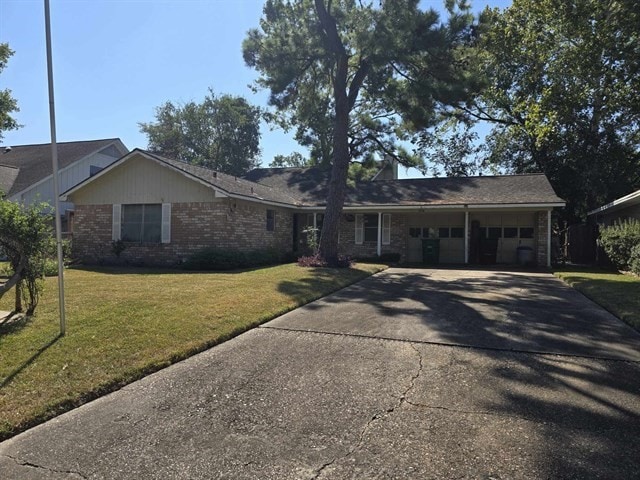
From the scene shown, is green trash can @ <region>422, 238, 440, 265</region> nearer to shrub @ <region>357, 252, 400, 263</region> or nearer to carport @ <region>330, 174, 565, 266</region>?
carport @ <region>330, 174, 565, 266</region>

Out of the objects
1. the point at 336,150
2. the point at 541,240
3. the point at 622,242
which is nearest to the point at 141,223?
the point at 336,150

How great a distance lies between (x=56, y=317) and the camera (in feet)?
21.5

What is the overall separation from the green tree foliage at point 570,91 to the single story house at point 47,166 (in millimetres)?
20760

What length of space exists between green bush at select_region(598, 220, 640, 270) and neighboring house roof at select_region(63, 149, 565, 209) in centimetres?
211

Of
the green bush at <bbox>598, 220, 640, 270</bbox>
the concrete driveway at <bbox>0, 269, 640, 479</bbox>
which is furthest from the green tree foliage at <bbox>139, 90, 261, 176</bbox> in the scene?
the concrete driveway at <bbox>0, 269, 640, 479</bbox>

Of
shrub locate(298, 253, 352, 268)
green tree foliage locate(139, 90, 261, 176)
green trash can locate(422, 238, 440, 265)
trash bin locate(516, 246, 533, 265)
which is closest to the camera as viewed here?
shrub locate(298, 253, 352, 268)

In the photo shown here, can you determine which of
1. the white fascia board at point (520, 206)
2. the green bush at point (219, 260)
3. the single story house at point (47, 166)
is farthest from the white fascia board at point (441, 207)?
the single story house at point (47, 166)

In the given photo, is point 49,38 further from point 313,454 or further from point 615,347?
point 615,347

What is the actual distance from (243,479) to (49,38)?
18.2ft

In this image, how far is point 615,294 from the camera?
9.52 meters

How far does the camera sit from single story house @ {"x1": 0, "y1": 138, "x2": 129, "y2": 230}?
75.3 feet

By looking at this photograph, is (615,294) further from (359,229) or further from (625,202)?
(359,229)

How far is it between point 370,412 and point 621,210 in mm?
20714

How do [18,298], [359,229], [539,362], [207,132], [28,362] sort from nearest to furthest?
[28,362] < [539,362] < [18,298] < [359,229] < [207,132]
